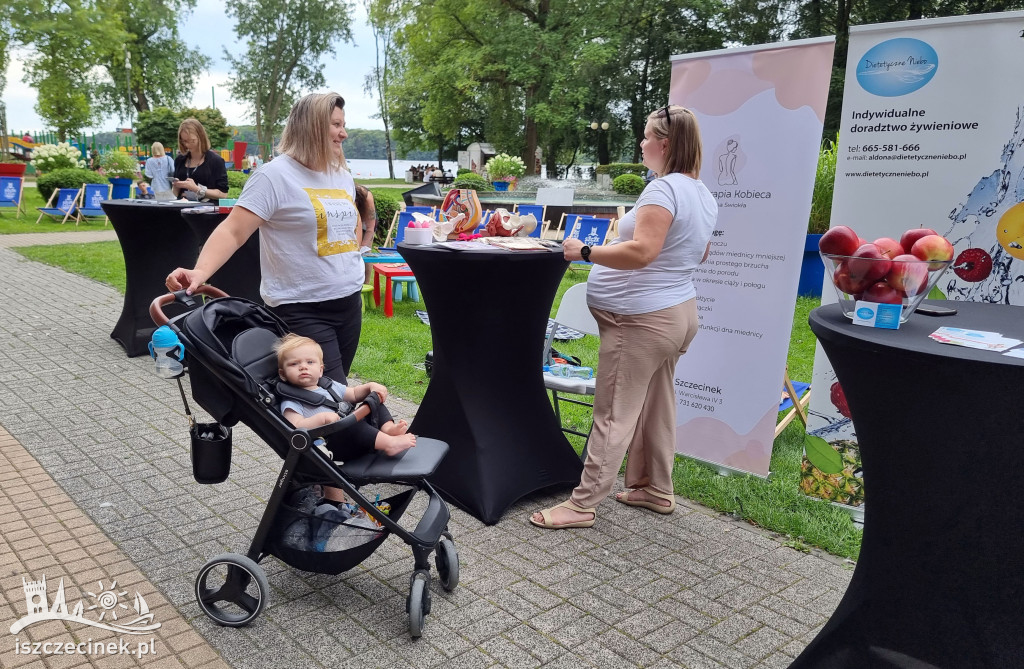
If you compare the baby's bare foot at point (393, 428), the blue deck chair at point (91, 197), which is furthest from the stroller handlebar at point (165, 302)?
the blue deck chair at point (91, 197)

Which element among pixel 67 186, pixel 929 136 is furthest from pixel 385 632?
pixel 67 186

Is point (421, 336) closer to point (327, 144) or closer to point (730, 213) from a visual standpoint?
point (730, 213)

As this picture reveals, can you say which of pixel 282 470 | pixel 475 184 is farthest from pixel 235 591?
pixel 475 184

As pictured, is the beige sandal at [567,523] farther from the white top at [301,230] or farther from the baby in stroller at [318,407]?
the white top at [301,230]

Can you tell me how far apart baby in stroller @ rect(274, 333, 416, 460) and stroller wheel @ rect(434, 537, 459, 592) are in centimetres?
48

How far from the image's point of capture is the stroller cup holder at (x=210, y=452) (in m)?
2.85

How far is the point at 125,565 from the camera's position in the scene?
3301mm

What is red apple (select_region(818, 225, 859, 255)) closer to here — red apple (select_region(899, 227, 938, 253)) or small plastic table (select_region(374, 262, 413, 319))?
red apple (select_region(899, 227, 938, 253))

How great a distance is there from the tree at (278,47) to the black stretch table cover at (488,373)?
2052 inches

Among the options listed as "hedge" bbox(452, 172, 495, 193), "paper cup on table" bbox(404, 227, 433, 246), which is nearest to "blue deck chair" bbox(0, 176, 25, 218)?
"hedge" bbox(452, 172, 495, 193)

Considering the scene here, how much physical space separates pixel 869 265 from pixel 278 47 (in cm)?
5730

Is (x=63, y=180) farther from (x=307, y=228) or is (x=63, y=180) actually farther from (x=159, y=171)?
(x=307, y=228)

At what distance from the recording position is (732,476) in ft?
14.6

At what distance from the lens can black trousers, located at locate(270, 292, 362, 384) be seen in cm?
327
